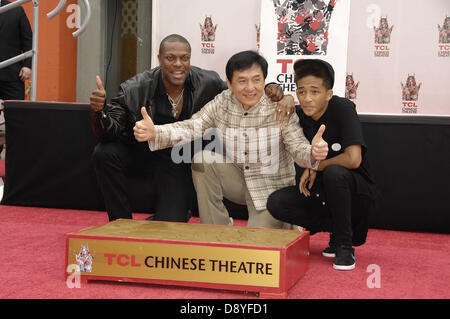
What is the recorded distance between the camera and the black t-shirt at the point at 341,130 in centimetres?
197

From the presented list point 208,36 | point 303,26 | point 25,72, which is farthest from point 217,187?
point 208,36

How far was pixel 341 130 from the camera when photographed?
199cm

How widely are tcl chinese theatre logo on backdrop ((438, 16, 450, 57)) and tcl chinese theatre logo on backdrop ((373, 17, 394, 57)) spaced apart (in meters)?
0.36

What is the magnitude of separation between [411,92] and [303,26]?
3.17 feet

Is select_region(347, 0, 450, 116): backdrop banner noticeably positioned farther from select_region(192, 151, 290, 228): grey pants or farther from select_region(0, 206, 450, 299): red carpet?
select_region(192, 151, 290, 228): grey pants

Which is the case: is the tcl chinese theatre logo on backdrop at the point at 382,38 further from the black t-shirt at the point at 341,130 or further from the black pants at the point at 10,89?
the black pants at the point at 10,89

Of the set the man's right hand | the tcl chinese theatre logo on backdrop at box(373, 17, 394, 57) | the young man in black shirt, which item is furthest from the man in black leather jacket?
the tcl chinese theatre logo on backdrop at box(373, 17, 394, 57)

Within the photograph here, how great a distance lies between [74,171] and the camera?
3.02 m

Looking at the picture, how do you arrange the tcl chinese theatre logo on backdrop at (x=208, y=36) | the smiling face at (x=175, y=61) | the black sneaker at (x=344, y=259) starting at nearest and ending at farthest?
1. the black sneaker at (x=344, y=259)
2. the smiling face at (x=175, y=61)
3. the tcl chinese theatre logo on backdrop at (x=208, y=36)

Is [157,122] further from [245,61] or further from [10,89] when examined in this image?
[10,89]

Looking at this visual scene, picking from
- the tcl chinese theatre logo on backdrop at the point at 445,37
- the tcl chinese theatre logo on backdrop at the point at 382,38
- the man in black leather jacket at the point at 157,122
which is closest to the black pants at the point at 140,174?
the man in black leather jacket at the point at 157,122

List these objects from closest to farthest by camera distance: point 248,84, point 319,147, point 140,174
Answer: point 319,147 → point 248,84 → point 140,174

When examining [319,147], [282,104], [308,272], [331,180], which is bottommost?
[308,272]
